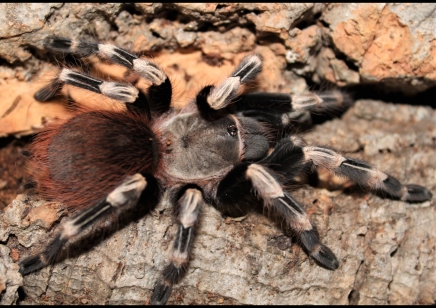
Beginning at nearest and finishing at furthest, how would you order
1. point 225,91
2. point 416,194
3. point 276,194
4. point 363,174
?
point 276,194, point 225,91, point 363,174, point 416,194

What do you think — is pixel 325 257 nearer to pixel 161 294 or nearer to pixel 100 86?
pixel 161 294

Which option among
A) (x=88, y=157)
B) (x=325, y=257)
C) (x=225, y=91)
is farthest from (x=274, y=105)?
(x=88, y=157)

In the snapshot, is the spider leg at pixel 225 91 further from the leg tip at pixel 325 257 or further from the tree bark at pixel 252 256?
the leg tip at pixel 325 257

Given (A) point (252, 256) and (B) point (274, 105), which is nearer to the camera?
(A) point (252, 256)

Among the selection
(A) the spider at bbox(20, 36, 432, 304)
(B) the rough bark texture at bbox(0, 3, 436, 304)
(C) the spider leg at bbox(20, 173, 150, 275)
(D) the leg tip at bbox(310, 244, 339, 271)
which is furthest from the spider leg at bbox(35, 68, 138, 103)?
(D) the leg tip at bbox(310, 244, 339, 271)

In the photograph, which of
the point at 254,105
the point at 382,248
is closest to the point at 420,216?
the point at 382,248

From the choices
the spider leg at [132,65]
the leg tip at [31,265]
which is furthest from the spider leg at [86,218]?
the spider leg at [132,65]
